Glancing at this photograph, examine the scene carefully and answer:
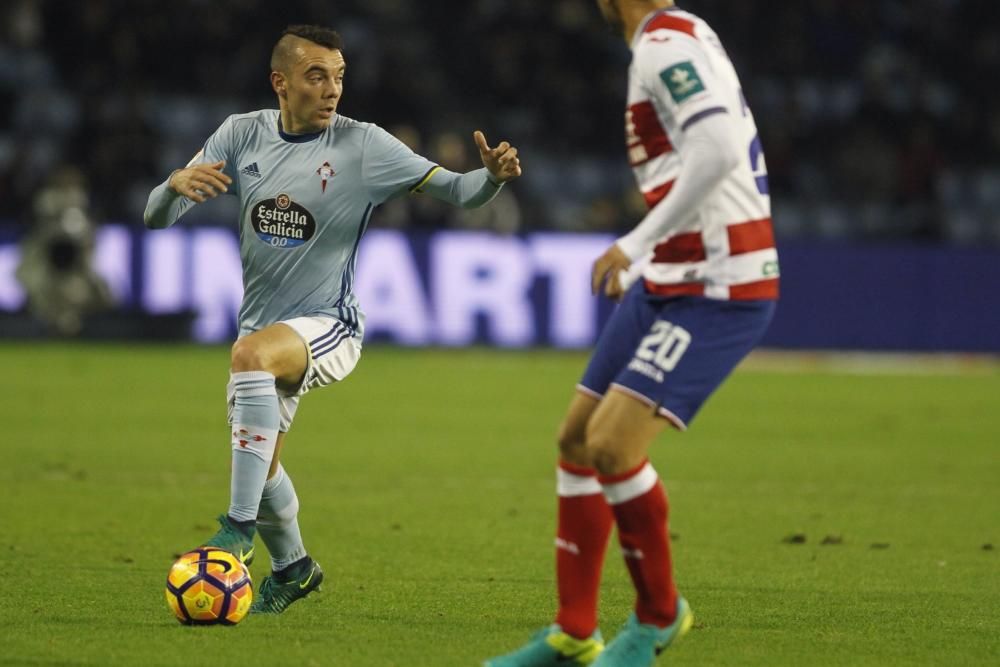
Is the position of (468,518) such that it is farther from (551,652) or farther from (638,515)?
(638,515)

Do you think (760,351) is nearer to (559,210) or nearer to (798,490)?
(559,210)

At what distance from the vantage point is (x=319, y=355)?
591cm

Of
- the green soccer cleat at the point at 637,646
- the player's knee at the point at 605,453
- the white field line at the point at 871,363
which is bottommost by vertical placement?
the white field line at the point at 871,363

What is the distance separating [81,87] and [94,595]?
47.9ft

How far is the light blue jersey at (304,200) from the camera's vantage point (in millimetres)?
6051

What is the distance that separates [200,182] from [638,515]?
2.01 meters

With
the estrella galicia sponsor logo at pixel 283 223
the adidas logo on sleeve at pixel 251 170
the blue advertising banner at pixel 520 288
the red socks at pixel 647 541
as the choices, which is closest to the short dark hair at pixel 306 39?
the adidas logo on sleeve at pixel 251 170

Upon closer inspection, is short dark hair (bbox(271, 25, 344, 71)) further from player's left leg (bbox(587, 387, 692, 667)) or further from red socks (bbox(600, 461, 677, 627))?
red socks (bbox(600, 461, 677, 627))

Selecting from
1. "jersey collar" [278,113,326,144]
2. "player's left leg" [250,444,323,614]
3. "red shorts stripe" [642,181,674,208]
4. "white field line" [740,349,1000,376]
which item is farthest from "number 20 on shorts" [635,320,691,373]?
"white field line" [740,349,1000,376]

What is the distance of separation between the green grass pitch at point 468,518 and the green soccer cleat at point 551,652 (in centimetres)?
24

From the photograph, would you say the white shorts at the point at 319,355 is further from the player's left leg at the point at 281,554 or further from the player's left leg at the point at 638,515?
the player's left leg at the point at 638,515

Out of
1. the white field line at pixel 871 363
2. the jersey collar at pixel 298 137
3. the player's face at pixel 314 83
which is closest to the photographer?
the player's face at pixel 314 83

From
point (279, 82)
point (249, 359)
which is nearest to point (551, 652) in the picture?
point (249, 359)

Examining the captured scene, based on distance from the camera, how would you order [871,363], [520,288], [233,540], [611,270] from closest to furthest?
[611,270] < [233,540] < [520,288] < [871,363]
